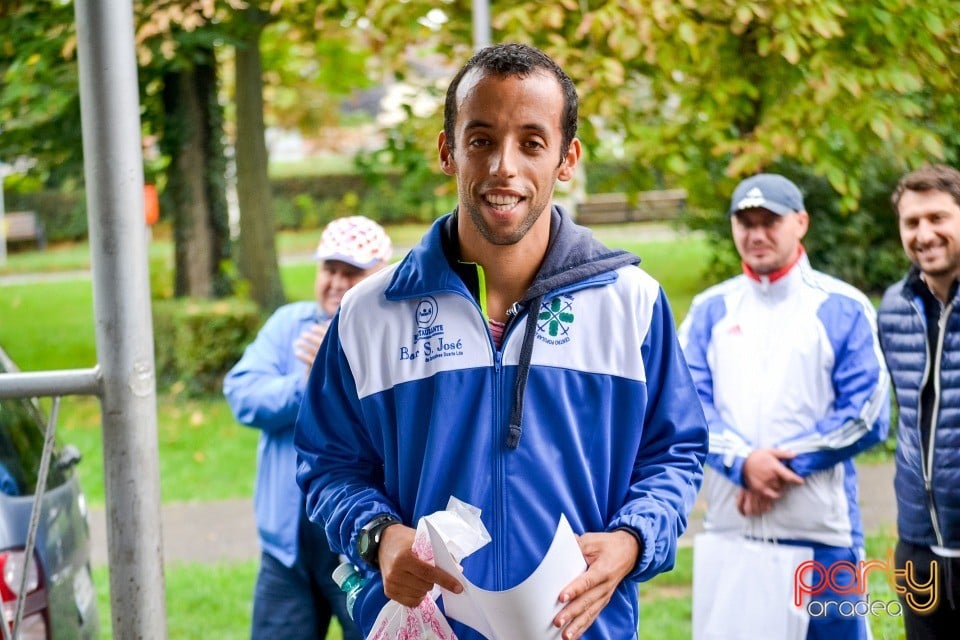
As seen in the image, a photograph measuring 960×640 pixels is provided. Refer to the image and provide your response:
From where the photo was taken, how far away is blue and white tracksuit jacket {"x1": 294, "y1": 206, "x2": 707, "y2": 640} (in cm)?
242

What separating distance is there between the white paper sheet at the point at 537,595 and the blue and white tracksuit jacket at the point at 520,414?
8cm

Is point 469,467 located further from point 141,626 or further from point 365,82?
point 365,82

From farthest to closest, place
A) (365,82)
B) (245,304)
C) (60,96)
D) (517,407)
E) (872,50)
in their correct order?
(365,82)
(245,304)
(60,96)
(872,50)
(517,407)

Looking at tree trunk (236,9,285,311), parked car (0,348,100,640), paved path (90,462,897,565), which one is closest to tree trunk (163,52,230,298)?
tree trunk (236,9,285,311)

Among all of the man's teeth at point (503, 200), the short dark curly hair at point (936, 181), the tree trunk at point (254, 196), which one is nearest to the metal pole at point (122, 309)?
the man's teeth at point (503, 200)

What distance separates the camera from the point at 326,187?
110 ft

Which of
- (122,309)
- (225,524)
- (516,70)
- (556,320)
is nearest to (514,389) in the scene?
(556,320)

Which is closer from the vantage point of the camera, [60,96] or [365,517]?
[365,517]

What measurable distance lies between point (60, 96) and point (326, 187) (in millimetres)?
23110

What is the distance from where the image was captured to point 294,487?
4.25 metres

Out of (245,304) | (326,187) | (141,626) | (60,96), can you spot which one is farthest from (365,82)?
(326,187)

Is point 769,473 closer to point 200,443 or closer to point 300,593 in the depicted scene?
point 300,593

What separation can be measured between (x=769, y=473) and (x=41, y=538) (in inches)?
97.1

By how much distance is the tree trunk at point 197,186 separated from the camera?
14.0 m
